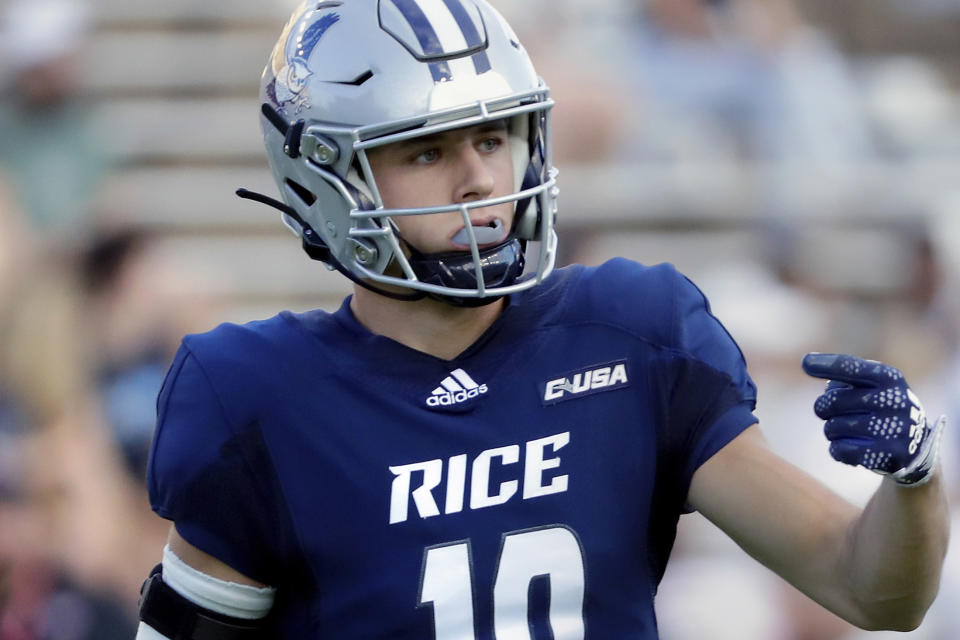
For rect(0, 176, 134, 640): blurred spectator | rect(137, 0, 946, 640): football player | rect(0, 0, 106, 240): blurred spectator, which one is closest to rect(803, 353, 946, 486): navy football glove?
rect(137, 0, 946, 640): football player

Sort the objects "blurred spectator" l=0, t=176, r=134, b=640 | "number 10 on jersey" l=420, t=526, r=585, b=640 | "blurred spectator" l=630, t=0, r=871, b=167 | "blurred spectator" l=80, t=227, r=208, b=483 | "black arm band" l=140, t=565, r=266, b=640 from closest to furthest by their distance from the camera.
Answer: "number 10 on jersey" l=420, t=526, r=585, b=640 → "black arm band" l=140, t=565, r=266, b=640 → "blurred spectator" l=0, t=176, r=134, b=640 → "blurred spectator" l=80, t=227, r=208, b=483 → "blurred spectator" l=630, t=0, r=871, b=167

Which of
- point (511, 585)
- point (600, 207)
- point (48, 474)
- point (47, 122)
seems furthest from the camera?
point (600, 207)

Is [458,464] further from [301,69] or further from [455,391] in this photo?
[301,69]

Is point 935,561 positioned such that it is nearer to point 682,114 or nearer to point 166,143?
point 682,114

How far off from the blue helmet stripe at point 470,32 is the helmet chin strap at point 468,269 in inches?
9.0

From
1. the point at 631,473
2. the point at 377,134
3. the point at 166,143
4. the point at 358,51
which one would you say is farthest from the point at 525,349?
the point at 166,143

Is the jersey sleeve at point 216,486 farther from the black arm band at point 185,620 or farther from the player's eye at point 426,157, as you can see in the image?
the player's eye at point 426,157

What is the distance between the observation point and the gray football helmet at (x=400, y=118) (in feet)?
5.65

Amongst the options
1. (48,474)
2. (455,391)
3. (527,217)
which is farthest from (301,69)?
(48,474)

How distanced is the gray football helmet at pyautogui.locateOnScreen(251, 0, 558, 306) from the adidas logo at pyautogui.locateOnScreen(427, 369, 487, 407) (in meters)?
0.10

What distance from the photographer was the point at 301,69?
72.9 inches

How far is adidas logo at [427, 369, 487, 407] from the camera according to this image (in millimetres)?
1727

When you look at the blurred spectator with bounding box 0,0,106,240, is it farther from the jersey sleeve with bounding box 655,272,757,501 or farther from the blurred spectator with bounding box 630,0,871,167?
the jersey sleeve with bounding box 655,272,757,501

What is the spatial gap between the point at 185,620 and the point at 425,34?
81 centimetres
